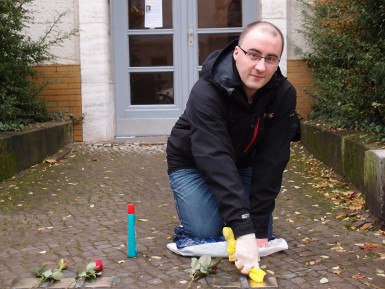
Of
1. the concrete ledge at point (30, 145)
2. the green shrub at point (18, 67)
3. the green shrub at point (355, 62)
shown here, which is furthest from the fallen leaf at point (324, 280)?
the green shrub at point (18, 67)

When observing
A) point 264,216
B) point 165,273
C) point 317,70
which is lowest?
point 165,273

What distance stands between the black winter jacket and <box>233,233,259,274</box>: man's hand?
4 cm

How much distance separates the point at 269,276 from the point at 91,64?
6.06 meters

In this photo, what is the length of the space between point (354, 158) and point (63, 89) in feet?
16.3

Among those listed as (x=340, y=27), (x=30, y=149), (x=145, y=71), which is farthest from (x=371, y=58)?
(x=145, y=71)

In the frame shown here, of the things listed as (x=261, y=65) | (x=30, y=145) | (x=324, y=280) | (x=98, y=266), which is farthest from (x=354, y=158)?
(x=30, y=145)

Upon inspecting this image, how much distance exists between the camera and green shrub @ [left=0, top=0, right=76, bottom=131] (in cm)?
689

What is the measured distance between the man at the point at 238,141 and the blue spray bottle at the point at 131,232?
367 millimetres

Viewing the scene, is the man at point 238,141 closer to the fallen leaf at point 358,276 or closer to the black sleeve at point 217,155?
the black sleeve at point 217,155

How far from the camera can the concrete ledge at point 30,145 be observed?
6.23 m

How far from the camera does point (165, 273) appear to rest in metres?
3.46

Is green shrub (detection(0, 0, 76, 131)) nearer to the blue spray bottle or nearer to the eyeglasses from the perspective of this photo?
the blue spray bottle

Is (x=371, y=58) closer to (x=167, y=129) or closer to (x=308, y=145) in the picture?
(x=308, y=145)

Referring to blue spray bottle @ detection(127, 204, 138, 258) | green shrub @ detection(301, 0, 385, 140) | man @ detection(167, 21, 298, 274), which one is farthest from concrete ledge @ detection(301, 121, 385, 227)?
blue spray bottle @ detection(127, 204, 138, 258)
